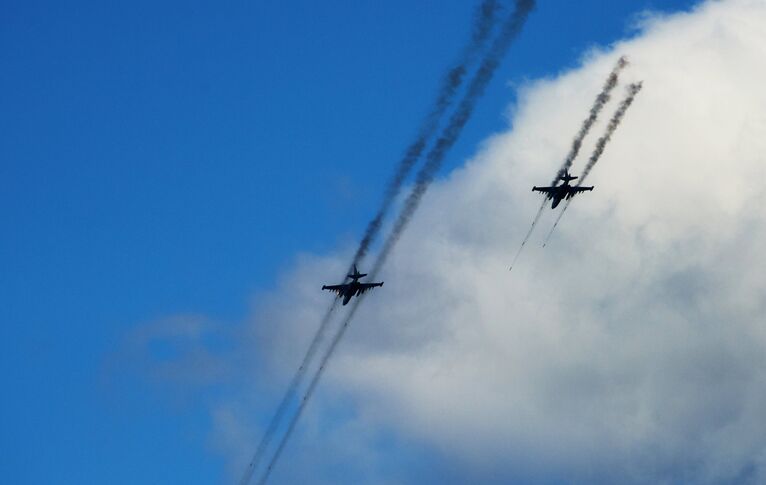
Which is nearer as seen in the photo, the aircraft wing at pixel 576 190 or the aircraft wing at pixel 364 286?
the aircraft wing at pixel 364 286

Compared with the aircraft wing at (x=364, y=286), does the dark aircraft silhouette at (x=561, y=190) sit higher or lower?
higher

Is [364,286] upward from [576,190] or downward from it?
downward

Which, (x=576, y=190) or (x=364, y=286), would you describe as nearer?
(x=364, y=286)

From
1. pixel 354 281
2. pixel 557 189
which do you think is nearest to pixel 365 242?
pixel 354 281

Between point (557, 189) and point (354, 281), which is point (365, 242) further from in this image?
point (557, 189)

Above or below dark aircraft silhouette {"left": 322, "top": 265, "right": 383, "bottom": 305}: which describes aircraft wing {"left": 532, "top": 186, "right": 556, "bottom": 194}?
above

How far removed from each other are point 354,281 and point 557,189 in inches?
654

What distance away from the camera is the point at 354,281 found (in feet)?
461

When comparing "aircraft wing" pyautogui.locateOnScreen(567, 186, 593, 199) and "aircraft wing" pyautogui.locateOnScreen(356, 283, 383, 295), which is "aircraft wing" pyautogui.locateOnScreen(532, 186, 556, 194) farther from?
"aircraft wing" pyautogui.locateOnScreen(356, 283, 383, 295)

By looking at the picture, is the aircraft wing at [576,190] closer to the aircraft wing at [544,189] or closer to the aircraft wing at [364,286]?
the aircraft wing at [544,189]

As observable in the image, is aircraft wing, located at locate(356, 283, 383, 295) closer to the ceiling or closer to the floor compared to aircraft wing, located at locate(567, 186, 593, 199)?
closer to the floor

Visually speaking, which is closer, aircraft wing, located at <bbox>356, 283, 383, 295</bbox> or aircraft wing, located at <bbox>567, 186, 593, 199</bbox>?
aircraft wing, located at <bbox>356, 283, 383, 295</bbox>

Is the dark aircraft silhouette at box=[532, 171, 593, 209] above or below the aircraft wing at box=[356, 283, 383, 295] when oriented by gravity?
above

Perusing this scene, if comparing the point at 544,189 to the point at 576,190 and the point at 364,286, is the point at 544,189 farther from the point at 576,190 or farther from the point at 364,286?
the point at 364,286
